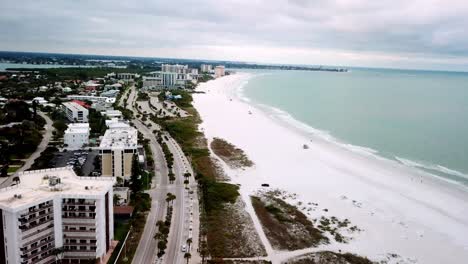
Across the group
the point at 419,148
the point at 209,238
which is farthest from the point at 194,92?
the point at 209,238

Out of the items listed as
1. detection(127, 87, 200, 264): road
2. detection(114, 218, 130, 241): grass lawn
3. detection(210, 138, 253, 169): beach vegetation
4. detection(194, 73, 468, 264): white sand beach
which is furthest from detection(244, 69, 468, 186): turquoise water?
detection(114, 218, 130, 241): grass lawn

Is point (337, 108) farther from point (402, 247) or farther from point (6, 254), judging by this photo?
point (6, 254)

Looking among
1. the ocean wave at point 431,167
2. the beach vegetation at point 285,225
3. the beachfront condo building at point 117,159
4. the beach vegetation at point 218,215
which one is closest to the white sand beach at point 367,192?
the beach vegetation at point 285,225

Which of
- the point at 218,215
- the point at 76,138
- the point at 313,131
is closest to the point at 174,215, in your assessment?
the point at 218,215

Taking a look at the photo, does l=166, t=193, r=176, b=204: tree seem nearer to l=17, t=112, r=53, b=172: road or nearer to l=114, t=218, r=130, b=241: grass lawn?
l=114, t=218, r=130, b=241: grass lawn

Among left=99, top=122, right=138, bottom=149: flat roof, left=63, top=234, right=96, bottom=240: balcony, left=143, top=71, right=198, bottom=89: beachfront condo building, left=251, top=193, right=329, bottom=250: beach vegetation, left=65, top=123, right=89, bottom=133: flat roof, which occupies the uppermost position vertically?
left=143, top=71, right=198, bottom=89: beachfront condo building

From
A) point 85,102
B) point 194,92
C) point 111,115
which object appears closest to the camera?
point 111,115

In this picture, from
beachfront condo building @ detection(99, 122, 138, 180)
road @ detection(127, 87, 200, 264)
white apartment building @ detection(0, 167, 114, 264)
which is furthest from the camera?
beachfront condo building @ detection(99, 122, 138, 180)

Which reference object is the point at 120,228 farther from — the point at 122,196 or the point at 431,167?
the point at 431,167

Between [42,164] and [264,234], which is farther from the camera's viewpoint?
[42,164]
